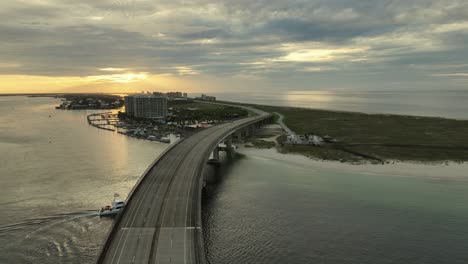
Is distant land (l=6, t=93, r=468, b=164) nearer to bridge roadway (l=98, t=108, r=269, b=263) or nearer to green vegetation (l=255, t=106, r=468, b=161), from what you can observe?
green vegetation (l=255, t=106, r=468, b=161)

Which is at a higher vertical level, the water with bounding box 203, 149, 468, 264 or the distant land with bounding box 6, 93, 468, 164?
the distant land with bounding box 6, 93, 468, 164

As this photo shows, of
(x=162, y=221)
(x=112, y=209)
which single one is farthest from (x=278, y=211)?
(x=112, y=209)

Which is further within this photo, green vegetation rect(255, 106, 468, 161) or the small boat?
green vegetation rect(255, 106, 468, 161)

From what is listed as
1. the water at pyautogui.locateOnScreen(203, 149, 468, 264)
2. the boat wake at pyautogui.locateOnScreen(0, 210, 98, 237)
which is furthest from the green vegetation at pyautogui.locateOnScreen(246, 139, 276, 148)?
the boat wake at pyautogui.locateOnScreen(0, 210, 98, 237)

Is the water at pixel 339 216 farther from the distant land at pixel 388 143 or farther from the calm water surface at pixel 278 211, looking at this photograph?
the distant land at pixel 388 143

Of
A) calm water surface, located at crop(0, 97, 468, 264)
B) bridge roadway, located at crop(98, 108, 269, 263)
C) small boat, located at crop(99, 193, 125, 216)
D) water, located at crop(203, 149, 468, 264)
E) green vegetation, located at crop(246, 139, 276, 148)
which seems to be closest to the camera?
bridge roadway, located at crop(98, 108, 269, 263)

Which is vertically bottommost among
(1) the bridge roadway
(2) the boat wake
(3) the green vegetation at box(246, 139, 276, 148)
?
(2) the boat wake
